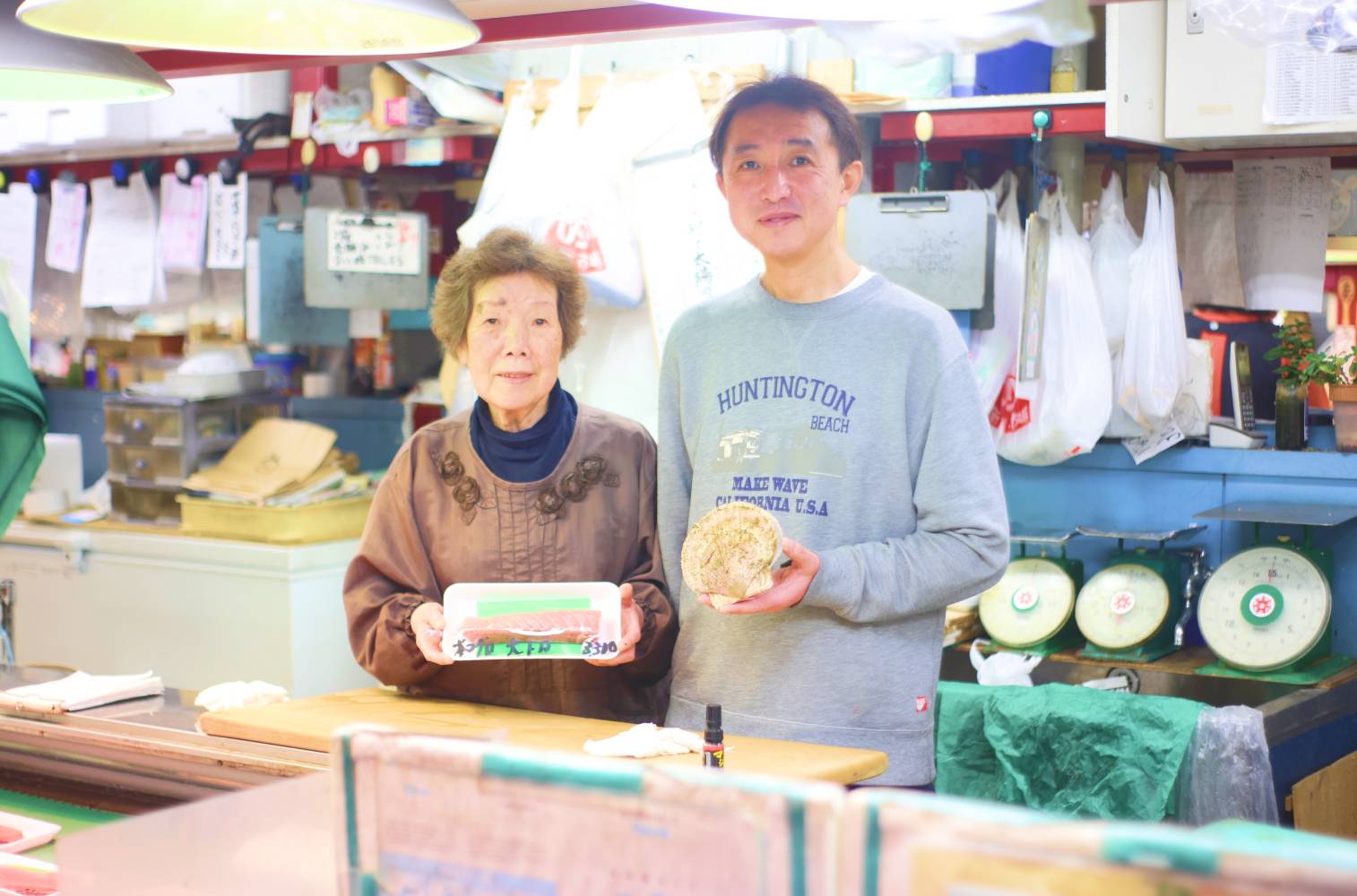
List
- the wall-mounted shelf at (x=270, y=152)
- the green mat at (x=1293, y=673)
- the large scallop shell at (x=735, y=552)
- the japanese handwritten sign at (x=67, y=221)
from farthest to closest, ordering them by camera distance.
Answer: the japanese handwritten sign at (x=67, y=221) → the wall-mounted shelf at (x=270, y=152) → the green mat at (x=1293, y=673) → the large scallop shell at (x=735, y=552)

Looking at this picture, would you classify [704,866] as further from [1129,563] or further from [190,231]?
[190,231]

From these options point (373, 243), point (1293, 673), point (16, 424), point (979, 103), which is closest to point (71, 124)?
point (373, 243)

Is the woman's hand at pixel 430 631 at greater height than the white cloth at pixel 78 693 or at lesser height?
greater

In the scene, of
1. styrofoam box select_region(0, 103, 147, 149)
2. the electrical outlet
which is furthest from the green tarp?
styrofoam box select_region(0, 103, 147, 149)

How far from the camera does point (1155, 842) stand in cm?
81

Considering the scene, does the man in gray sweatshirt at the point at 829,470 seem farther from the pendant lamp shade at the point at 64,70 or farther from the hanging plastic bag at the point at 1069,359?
the hanging plastic bag at the point at 1069,359

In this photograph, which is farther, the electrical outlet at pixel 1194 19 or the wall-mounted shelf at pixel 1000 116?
the wall-mounted shelf at pixel 1000 116

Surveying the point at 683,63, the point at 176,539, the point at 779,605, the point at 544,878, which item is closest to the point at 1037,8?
the point at 683,63

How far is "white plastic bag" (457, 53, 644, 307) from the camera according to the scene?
3764 mm

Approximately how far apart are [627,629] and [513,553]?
10.5 inches

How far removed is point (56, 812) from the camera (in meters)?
2.14

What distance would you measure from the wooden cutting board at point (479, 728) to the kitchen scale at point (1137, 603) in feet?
5.96

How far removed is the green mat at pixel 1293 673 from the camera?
11.2 feet

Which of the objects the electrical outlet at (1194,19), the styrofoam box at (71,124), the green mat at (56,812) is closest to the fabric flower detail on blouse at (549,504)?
→ the green mat at (56,812)
